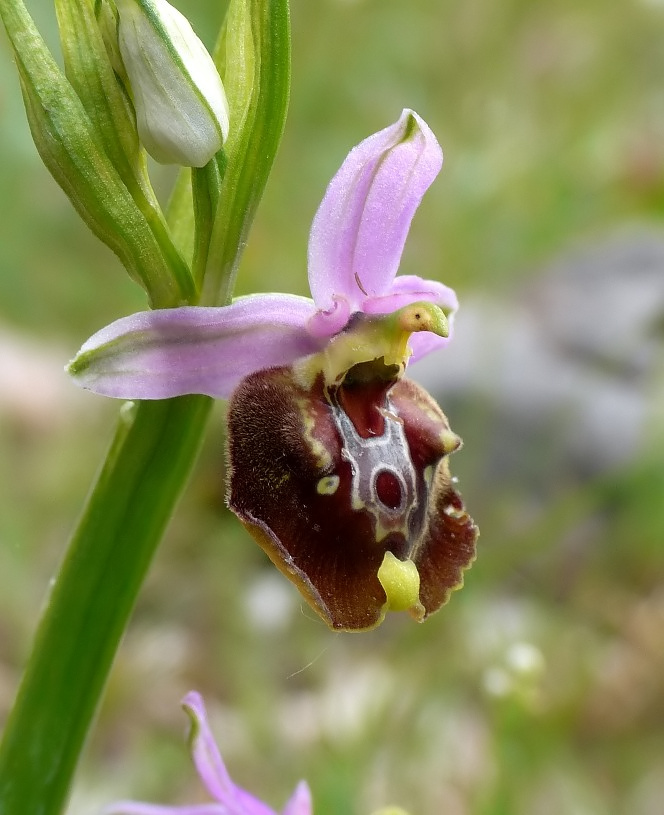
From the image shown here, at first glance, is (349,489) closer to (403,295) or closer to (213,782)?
(403,295)

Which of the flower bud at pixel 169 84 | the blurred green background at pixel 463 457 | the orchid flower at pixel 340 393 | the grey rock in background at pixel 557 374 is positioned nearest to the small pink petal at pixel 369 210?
the orchid flower at pixel 340 393

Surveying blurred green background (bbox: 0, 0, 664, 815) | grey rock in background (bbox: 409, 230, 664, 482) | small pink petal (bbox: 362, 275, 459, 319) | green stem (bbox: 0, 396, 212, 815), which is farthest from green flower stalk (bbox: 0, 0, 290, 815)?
grey rock in background (bbox: 409, 230, 664, 482)

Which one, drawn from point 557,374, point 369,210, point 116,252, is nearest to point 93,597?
point 116,252

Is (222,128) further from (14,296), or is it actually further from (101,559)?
(14,296)

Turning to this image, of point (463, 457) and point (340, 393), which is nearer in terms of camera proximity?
point (340, 393)

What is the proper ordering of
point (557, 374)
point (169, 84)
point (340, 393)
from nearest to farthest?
point (169, 84), point (340, 393), point (557, 374)

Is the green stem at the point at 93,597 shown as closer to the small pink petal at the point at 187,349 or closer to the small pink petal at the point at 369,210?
the small pink petal at the point at 187,349
